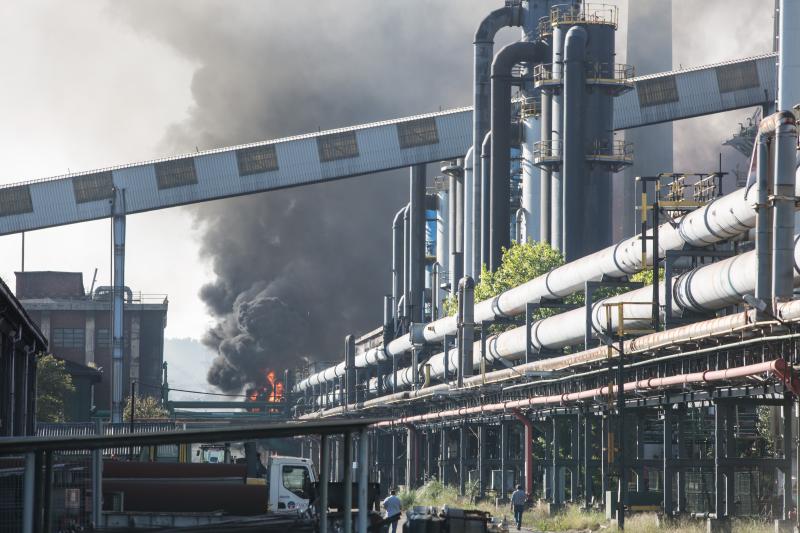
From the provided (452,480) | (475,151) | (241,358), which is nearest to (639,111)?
(475,151)

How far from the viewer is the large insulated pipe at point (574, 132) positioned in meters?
66.8

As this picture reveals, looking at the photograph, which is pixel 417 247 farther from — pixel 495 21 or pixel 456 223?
pixel 495 21

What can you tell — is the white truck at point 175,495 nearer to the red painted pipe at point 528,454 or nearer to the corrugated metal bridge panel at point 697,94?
the red painted pipe at point 528,454

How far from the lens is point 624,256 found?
4672 centimetres

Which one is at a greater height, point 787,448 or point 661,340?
point 661,340

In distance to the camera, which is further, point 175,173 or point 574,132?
point 175,173

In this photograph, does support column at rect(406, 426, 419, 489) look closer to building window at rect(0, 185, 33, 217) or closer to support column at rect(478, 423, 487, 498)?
support column at rect(478, 423, 487, 498)

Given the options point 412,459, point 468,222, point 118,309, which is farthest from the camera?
point 468,222

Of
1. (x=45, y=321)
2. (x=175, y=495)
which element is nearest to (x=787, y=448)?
(x=175, y=495)

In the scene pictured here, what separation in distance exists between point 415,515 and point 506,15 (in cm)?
5824

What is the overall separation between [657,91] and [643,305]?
38579 millimetres

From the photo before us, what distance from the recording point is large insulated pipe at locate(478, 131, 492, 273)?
74.6 metres

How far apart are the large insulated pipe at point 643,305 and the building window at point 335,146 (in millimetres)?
16266

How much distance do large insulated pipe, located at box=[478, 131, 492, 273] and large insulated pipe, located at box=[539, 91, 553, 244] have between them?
2877 mm
